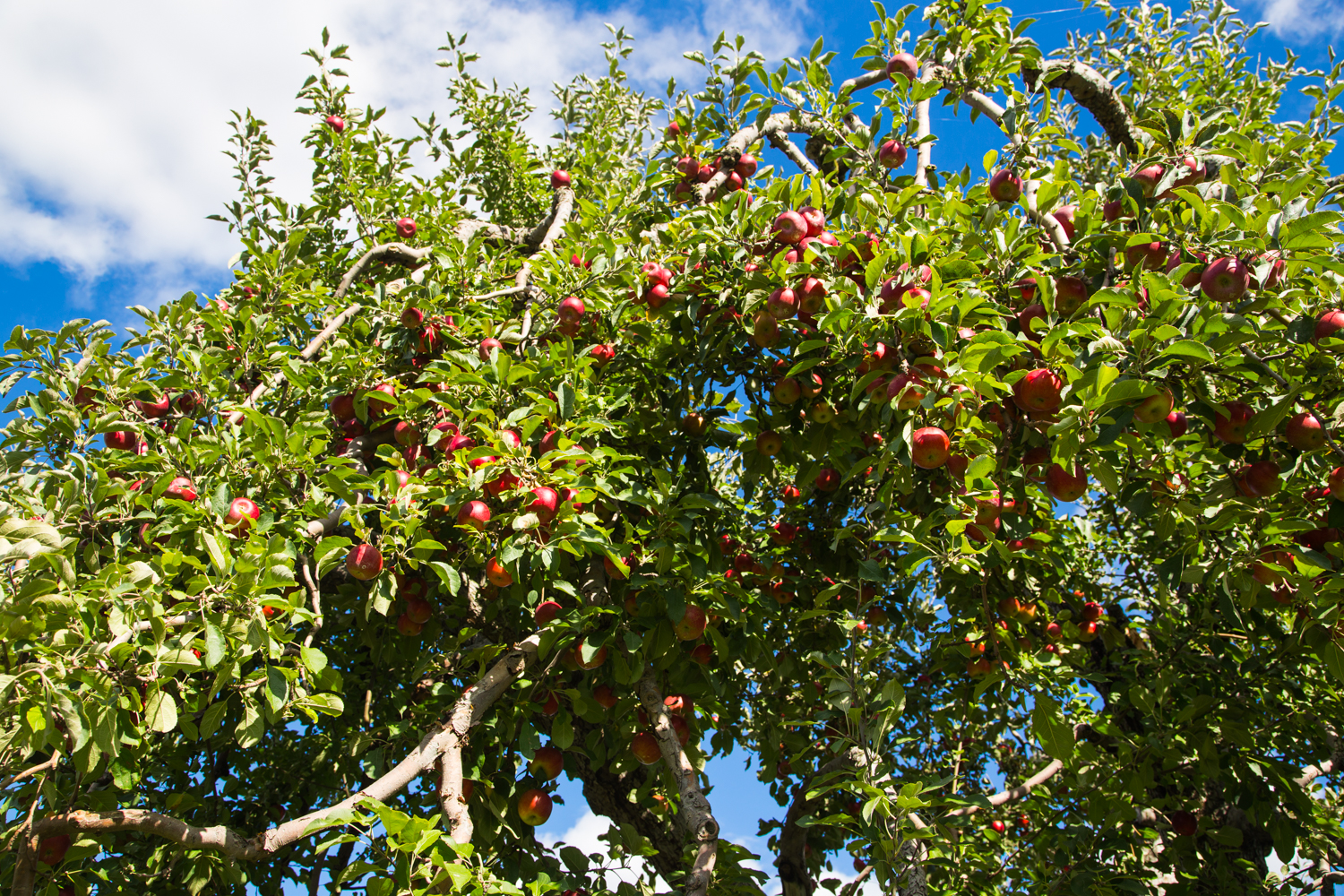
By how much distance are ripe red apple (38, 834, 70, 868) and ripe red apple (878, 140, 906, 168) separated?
406 centimetres

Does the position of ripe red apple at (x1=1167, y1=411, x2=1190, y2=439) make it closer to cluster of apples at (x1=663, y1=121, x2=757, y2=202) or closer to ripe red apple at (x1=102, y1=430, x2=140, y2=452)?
cluster of apples at (x1=663, y1=121, x2=757, y2=202)

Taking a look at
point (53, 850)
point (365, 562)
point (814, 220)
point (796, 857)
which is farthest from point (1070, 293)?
point (53, 850)

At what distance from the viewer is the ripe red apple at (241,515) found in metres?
2.46

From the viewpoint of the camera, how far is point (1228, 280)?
2.07 meters

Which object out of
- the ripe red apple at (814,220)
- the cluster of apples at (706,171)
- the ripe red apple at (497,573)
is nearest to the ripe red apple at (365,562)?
the ripe red apple at (497,573)

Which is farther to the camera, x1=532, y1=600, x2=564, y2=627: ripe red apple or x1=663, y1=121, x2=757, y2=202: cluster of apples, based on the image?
x1=663, y1=121, x2=757, y2=202: cluster of apples

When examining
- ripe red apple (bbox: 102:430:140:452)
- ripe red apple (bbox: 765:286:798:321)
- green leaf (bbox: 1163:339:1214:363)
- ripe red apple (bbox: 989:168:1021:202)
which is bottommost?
green leaf (bbox: 1163:339:1214:363)

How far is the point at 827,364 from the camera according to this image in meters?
2.86

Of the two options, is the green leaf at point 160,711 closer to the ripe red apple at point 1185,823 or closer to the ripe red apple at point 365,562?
the ripe red apple at point 365,562

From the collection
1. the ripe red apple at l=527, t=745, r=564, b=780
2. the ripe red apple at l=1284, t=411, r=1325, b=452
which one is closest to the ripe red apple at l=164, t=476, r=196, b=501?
the ripe red apple at l=527, t=745, r=564, b=780

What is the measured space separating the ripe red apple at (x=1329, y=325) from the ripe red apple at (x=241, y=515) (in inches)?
119

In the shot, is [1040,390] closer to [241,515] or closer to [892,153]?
[892,153]

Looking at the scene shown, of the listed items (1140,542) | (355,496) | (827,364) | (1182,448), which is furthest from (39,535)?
(1140,542)

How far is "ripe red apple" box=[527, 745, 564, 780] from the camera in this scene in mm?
3121
